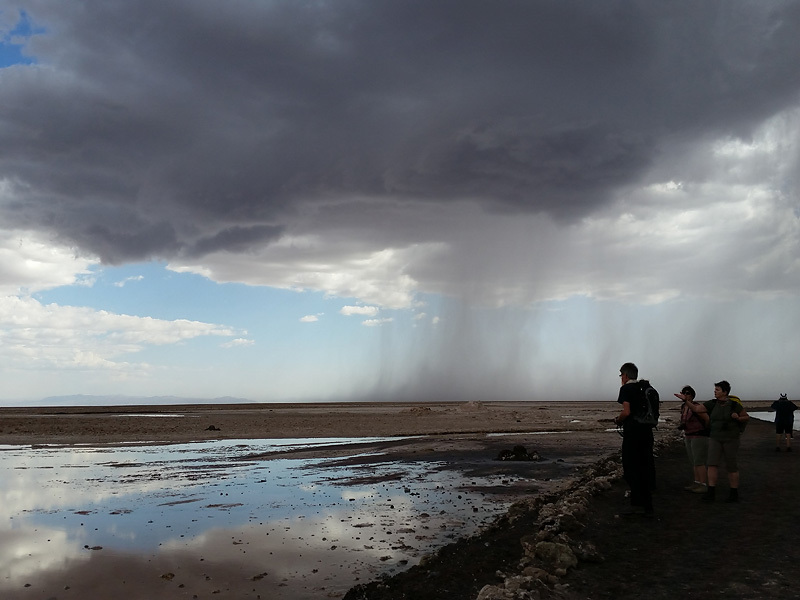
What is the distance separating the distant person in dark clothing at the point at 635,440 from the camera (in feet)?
40.3

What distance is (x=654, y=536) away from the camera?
1059 cm

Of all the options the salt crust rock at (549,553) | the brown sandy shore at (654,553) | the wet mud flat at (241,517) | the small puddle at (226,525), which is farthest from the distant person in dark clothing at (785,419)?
the salt crust rock at (549,553)

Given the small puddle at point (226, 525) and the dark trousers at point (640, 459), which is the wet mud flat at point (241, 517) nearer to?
the small puddle at point (226, 525)

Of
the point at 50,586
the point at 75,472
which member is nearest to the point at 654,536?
the point at 50,586

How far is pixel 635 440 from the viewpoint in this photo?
1251 cm

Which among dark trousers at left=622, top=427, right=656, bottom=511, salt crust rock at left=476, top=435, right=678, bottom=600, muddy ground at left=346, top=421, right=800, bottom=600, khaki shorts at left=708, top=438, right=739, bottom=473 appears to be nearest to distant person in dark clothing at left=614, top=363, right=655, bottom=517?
dark trousers at left=622, top=427, right=656, bottom=511

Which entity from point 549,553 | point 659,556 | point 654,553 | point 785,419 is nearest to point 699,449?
point 654,553

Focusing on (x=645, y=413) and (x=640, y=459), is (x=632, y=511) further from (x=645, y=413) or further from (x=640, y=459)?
(x=645, y=413)

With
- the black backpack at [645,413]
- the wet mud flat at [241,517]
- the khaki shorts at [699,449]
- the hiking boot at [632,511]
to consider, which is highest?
the black backpack at [645,413]

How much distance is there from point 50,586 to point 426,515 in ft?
25.1

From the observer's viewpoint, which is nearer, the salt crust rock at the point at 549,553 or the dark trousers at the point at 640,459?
the salt crust rock at the point at 549,553

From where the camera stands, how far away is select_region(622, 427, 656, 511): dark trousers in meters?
12.4

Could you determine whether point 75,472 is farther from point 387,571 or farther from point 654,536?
point 654,536

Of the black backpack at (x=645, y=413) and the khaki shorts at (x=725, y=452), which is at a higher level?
the black backpack at (x=645, y=413)
